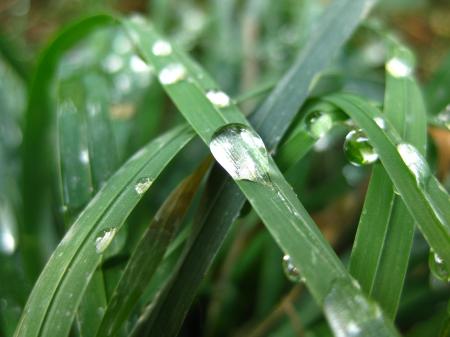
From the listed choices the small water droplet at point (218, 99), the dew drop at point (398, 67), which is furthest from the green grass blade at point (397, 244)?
the small water droplet at point (218, 99)

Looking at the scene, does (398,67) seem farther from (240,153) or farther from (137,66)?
(137,66)

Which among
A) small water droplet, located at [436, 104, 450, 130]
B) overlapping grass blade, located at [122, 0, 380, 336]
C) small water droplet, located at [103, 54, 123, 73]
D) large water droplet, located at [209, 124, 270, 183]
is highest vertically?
large water droplet, located at [209, 124, 270, 183]

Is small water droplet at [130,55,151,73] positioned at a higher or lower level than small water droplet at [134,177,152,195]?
lower

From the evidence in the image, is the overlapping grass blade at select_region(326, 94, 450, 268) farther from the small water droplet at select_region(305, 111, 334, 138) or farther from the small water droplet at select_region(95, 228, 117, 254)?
the small water droplet at select_region(95, 228, 117, 254)

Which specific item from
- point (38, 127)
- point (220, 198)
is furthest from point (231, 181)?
point (38, 127)

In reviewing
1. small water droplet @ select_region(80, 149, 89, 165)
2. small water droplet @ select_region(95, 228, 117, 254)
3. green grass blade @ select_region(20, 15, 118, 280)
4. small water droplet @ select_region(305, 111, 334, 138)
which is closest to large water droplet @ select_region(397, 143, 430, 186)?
small water droplet @ select_region(305, 111, 334, 138)

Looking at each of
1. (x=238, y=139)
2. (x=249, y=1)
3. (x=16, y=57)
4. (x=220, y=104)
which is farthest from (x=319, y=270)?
(x=249, y=1)

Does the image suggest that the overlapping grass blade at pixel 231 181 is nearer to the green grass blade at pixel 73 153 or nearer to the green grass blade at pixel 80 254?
the green grass blade at pixel 80 254
